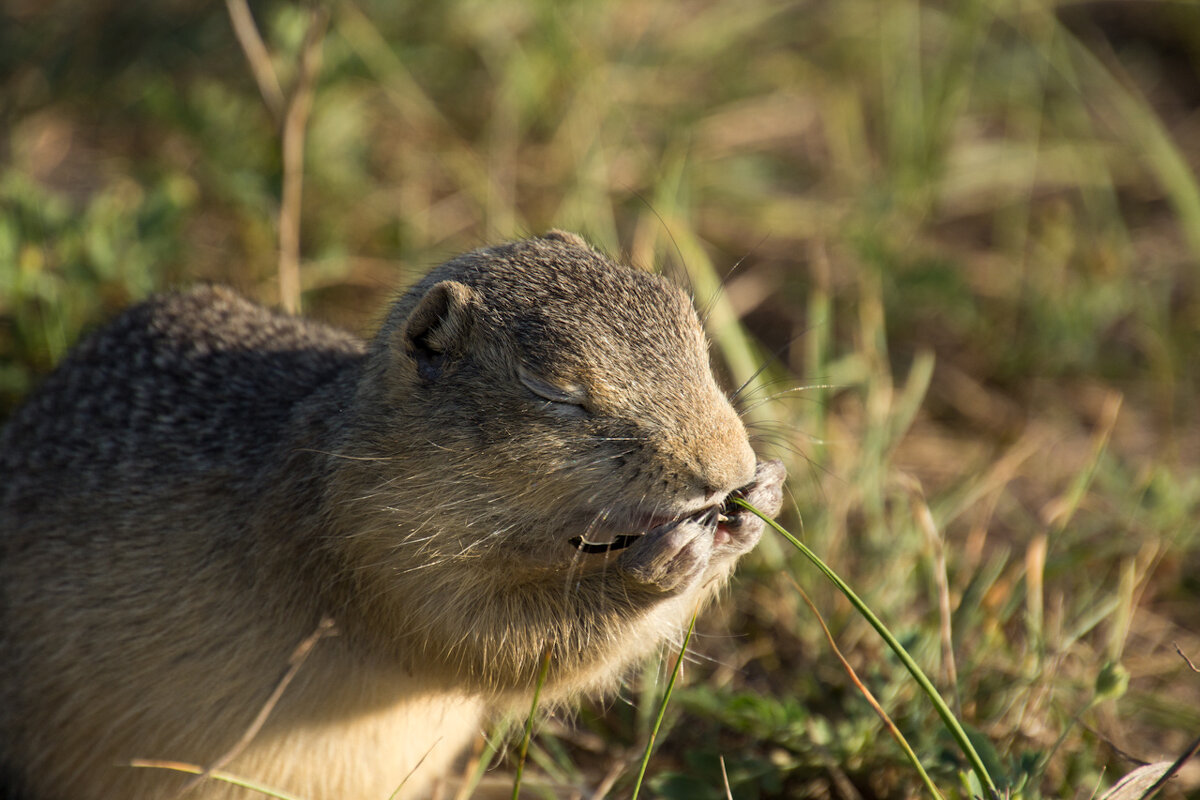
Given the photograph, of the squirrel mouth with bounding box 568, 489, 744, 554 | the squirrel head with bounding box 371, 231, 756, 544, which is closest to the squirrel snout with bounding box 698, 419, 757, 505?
the squirrel head with bounding box 371, 231, 756, 544

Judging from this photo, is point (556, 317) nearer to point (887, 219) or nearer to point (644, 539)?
point (644, 539)

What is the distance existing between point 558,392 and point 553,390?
0.02m

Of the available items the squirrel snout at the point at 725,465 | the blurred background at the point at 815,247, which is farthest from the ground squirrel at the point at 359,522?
the blurred background at the point at 815,247

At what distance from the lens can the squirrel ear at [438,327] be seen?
3102mm

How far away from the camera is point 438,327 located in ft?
10.4

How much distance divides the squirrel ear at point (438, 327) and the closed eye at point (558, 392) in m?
0.29

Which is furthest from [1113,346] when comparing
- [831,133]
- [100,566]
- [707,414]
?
[100,566]

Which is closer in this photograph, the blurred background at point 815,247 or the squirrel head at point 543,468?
the squirrel head at point 543,468

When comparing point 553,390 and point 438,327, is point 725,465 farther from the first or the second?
point 438,327

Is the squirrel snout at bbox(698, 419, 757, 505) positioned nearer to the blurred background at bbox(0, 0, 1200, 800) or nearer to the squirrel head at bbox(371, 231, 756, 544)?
the squirrel head at bbox(371, 231, 756, 544)

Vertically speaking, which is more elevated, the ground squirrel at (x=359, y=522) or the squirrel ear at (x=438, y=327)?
the squirrel ear at (x=438, y=327)

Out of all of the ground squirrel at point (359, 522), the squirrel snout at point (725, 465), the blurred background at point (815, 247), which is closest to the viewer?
the squirrel snout at point (725, 465)

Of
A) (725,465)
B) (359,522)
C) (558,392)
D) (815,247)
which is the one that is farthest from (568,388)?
(815,247)

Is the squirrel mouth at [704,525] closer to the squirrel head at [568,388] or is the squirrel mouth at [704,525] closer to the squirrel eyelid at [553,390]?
the squirrel head at [568,388]
